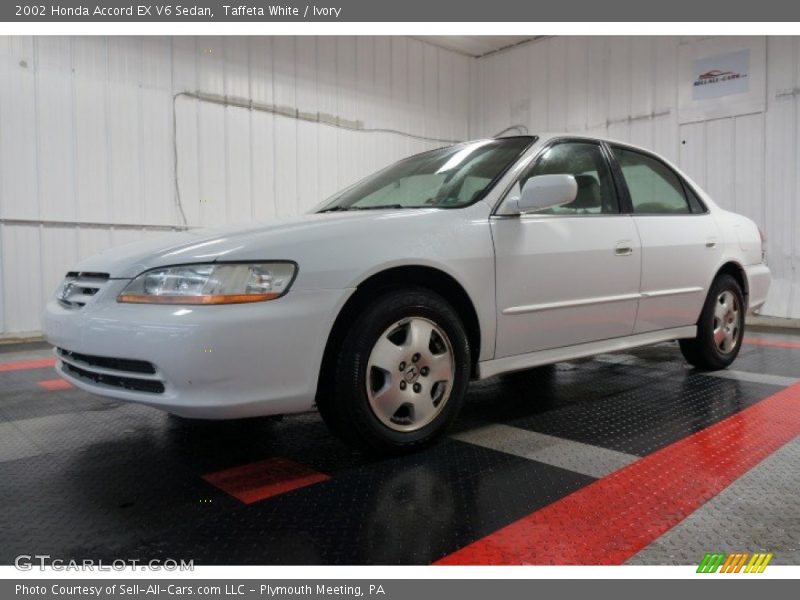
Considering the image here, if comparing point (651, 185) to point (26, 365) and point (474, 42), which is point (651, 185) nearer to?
point (26, 365)

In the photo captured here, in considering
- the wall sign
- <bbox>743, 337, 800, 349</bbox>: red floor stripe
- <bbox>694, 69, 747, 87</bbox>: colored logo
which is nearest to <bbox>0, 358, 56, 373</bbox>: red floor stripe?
<bbox>743, 337, 800, 349</bbox>: red floor stripe

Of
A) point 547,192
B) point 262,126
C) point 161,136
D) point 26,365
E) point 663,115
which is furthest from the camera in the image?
point 663,115

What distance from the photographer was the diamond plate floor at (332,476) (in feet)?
5.17

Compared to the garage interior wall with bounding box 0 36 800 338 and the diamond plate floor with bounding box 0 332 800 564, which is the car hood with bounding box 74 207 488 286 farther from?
the garage interior wall with bounding box 0 36 800 338

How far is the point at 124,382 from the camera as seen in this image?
1.91 meters

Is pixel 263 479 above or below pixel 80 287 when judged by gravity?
below

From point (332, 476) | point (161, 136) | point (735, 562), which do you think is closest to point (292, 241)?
point (332, 476)

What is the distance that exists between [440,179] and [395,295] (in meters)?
0.83

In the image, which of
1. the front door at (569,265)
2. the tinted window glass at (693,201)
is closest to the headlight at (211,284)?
the front door at (569,265)

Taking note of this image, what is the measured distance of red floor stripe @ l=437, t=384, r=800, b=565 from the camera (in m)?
1.50

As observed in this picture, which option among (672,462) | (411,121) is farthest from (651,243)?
(411,121)

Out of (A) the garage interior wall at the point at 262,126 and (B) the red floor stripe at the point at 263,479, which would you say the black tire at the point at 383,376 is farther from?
(A) the garage interior wall at the point at 262,126

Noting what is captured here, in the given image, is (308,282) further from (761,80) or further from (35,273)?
(761,80)

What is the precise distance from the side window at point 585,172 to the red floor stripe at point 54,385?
3051 mm
